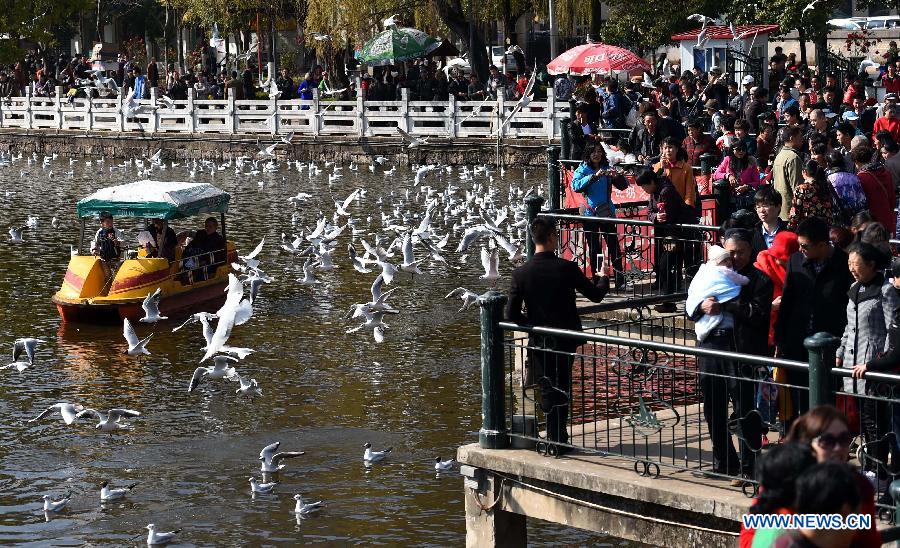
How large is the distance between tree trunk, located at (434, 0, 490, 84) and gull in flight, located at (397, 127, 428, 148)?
4.38m

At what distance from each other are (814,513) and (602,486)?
3.32 meters

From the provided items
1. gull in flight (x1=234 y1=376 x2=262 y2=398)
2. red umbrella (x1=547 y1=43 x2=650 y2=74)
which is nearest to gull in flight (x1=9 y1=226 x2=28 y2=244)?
gull in flight (x1=234 y1=376 x2=262 y2=398)

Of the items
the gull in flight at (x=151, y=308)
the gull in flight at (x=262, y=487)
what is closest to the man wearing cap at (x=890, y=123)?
the gull in flight at (x=151, y=308)

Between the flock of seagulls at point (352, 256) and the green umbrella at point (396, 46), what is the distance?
12.8 feet

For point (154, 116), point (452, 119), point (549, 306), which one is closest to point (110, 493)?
point (549, 306)

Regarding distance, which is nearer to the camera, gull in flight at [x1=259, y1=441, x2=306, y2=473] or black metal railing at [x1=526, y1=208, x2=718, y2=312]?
gull in flight at [x1=259, y1=441, x2=306, y2=473]

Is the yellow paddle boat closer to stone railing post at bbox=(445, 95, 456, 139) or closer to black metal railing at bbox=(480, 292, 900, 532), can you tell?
black metal railing at bbox=(480, 292, 900, 532)

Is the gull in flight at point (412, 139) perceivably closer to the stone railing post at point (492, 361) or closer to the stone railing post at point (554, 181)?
the stone railing post at point (554, 181)

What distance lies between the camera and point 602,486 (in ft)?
26.3

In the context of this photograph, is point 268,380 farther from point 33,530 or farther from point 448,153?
point 448,153

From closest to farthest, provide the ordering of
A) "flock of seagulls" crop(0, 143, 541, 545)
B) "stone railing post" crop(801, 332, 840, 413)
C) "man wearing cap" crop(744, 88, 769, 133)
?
"stone railing post" crop(801, 332, 840, 413) → "flock of seagulls" crop(0, 143, 541, 545) → "man wearing cap" crop(744, 88, 769, 133)

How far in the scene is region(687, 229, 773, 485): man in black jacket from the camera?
767 cm

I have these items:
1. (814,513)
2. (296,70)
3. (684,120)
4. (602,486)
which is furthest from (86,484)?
(296,70)

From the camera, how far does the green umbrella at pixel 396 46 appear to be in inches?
1523
